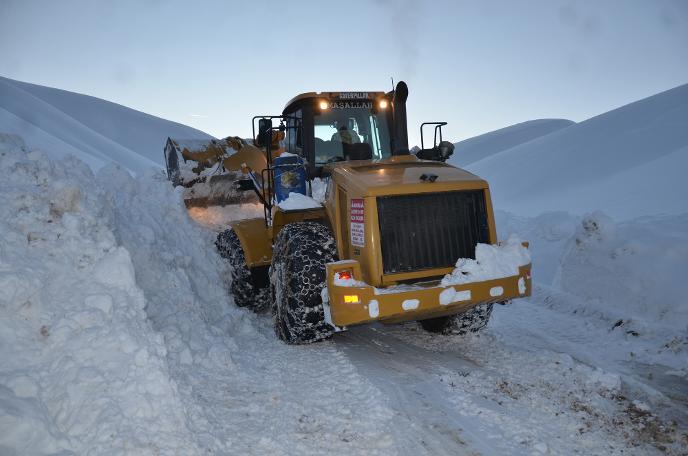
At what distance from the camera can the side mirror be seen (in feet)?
18.7

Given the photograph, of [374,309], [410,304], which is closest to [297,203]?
[374,309]

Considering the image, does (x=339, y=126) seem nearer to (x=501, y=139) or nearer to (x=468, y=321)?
(x=468, y=321)

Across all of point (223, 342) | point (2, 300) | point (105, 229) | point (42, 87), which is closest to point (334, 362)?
point (223, 342)

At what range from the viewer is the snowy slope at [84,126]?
32.6m

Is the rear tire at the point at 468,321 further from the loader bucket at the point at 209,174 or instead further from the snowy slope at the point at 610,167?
the snowy slope at the point at 610,167

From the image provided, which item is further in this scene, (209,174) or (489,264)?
(209,174)

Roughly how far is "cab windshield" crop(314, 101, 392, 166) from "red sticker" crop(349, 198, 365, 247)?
50.2 inches

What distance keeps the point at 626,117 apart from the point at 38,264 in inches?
1091

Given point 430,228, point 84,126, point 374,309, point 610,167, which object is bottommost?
point 374,309

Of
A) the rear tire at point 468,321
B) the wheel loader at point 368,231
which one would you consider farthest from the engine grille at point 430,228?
the rear tire at point 468,321

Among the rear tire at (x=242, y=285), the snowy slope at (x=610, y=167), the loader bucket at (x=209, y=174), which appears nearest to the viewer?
the rear tire at (x=242, y=285)

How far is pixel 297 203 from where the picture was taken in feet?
18.4

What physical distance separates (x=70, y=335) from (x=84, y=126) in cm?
5047

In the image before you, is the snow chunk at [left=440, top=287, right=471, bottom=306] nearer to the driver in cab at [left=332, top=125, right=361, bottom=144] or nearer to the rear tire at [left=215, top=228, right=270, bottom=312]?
the driver in cab at [left=332, top=125, right=361, bottom=144]
